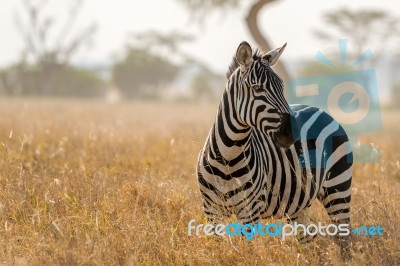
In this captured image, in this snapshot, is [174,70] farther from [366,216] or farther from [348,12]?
[366,216]

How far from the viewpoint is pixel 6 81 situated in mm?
47500

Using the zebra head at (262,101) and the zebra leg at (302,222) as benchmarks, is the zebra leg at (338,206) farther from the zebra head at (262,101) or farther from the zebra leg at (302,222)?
the zebra head at (262,101)

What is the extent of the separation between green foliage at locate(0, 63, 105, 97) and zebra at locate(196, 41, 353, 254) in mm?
43676

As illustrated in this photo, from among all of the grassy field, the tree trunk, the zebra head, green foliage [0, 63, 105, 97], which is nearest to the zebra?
the zebra head

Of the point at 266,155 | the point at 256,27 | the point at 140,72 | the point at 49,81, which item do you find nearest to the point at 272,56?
the point at 266,155

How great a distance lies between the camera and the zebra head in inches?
151

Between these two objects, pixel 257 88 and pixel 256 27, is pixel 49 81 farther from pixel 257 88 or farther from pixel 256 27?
pixel 257 88

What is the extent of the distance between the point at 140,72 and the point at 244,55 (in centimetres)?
5750

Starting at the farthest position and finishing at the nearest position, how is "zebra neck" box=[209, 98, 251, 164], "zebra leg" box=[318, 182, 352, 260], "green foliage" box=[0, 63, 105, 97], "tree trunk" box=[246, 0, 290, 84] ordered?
"green foliage" box=[0, 63, 105, 97] → "tree trunk" box=[246, 0, 290, 84] → "zebra leg" box=[318, 182, 352, 260] → "zebra neck" box=[209, 98, 251, 164]

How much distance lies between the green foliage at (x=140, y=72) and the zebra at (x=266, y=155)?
54713 mm

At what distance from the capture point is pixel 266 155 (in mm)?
4434

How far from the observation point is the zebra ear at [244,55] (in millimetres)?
3887

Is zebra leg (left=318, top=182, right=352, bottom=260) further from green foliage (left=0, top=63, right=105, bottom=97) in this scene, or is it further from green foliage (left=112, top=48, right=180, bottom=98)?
green foliage (left=112, top=48, right=180, bottom=98)

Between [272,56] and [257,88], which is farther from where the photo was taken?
[272,56]
